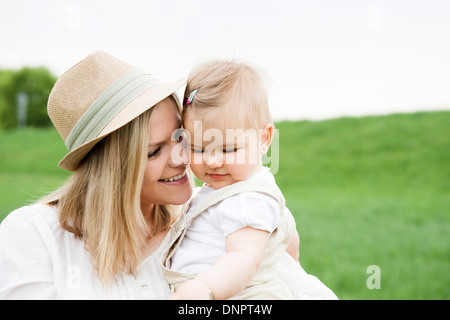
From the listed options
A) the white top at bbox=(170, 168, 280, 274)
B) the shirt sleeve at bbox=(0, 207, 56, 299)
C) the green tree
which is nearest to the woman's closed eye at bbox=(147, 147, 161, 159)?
the white top at bbox=(170, 168, 280, 274)

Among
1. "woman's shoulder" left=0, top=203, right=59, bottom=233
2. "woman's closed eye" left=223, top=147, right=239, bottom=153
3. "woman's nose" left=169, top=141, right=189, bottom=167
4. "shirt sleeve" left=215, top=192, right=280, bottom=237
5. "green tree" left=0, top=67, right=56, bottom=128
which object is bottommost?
"green tree" left=0, top=67, right=56, bottom=128

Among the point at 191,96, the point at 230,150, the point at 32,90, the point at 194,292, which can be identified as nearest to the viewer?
the point at 194,292

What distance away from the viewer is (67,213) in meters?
2.18

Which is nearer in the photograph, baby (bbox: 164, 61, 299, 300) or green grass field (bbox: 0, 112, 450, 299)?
baby (bbox: 164, 61, 299, 300)

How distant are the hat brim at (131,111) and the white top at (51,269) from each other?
308mm

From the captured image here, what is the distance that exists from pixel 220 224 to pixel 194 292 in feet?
1.09

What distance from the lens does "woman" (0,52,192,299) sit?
2.02m

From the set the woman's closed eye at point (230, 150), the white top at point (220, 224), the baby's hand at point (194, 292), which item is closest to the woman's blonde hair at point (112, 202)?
the white top at point (220, 224)

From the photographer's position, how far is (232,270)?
1722 mm

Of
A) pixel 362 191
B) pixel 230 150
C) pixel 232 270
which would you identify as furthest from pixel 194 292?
pixel 362 191

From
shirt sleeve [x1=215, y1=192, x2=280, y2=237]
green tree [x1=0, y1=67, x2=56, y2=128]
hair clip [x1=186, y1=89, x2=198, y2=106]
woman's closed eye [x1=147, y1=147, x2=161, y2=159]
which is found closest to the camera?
shirt sleeve [x1=215, y1=192, x2=280, y2=237]

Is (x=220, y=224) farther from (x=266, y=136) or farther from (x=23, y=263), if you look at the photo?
(x=23, y=263)

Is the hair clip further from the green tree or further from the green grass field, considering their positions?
the green tree

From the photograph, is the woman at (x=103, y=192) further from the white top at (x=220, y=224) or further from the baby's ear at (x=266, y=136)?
the baby's ear at (x=266, y=136)
